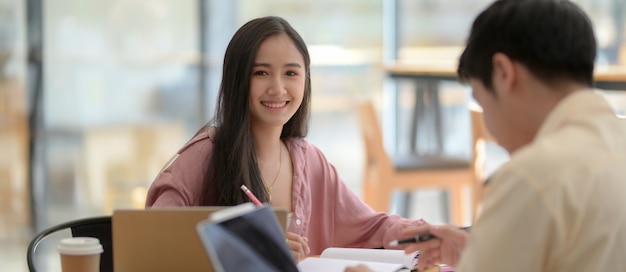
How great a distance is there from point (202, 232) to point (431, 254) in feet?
2.07

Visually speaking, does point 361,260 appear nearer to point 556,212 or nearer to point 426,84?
point 556,212

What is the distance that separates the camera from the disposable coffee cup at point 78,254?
148cm

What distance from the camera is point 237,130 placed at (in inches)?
80.9

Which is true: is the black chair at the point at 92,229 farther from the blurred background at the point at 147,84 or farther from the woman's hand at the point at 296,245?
the blurred background at the point at 147,84

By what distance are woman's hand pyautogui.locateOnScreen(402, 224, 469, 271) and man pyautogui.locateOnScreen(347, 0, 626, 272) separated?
0.92 feet

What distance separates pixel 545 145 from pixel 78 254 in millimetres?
733

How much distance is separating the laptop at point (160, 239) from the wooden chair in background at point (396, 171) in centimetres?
300

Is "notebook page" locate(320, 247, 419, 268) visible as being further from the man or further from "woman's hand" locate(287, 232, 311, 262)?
the man

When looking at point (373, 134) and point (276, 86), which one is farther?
point (373, 134)

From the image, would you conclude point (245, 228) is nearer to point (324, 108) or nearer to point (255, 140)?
point (255, 140)

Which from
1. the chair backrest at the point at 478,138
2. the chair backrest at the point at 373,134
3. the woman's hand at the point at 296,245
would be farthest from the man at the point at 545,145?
the chair backrest at the point at 373,134

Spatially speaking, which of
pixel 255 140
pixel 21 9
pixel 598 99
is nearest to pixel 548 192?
pixel 598 99

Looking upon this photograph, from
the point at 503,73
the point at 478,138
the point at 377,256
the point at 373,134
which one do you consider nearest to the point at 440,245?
the point at 377,256

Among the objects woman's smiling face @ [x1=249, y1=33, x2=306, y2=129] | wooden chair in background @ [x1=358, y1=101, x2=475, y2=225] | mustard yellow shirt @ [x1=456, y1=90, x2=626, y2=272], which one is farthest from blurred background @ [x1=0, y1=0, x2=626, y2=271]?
mustard yellow shirt @ [x1=456, y1=90, x2=626, y2=272]
